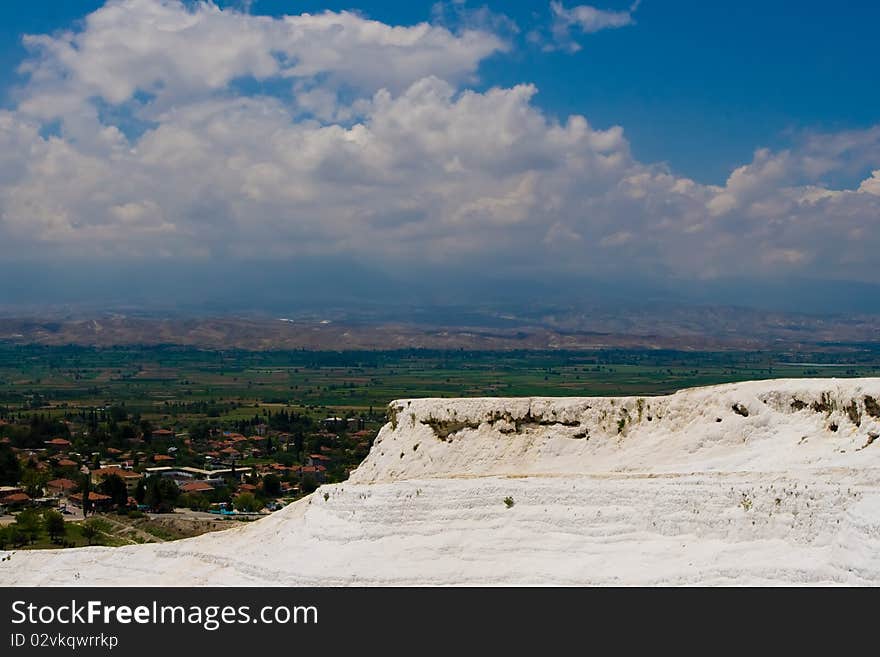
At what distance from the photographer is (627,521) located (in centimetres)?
1956

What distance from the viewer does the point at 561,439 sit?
29094mm

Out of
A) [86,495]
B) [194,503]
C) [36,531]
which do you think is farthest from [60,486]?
[36,531]

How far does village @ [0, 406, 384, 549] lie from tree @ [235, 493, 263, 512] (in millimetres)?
58

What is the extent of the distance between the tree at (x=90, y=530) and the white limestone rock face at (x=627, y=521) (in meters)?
20.0

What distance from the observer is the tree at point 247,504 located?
5862 cm

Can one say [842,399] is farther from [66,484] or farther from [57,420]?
[57,420]

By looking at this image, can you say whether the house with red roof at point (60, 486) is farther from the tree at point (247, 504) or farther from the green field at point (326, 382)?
the green field at point (326, 382)

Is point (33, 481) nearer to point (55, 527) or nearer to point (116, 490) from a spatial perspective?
point (116, 490)

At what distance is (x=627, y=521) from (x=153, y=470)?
59.7 meters

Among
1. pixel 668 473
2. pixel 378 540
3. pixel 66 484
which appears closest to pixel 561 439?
pixel 668 473

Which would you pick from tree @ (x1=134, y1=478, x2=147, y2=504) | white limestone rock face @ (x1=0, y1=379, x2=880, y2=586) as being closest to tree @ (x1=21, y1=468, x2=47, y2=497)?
tree @ (x1=134, y1=478, x2=147, y2=504)

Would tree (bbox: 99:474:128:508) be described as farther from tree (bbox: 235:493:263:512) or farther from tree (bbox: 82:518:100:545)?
tree (bbox: 82:518:100:545)

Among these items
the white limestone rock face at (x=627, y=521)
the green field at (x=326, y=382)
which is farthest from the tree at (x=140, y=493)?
the green field at (x=326, y=382)

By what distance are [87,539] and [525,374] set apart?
438 feet
